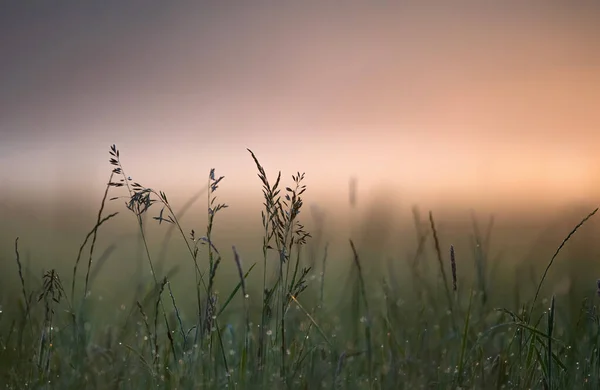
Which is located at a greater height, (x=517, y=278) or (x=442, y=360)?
(x=517, y=278)

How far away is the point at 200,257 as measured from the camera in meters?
2.55

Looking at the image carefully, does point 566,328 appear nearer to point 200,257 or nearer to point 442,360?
point 442,360

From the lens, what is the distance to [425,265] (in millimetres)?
3436

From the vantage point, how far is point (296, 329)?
2.95 meters

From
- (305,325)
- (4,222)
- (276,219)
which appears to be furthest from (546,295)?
(4,222)

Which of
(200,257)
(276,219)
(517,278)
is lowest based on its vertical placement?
(517,278)

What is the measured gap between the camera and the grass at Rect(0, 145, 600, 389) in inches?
90.4

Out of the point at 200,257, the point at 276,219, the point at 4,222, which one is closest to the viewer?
the point at 276,219

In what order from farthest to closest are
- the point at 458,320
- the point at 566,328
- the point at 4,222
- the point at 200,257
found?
the point at 4,222, the point at 566,328, the point at 458,320, the point at 200,257

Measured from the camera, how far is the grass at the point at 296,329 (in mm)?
2297

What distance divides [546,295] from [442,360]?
1.03m

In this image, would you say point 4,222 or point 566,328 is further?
point 4,222

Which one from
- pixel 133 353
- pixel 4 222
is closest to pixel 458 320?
pixel 133 353

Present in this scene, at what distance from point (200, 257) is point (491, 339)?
126 cm
